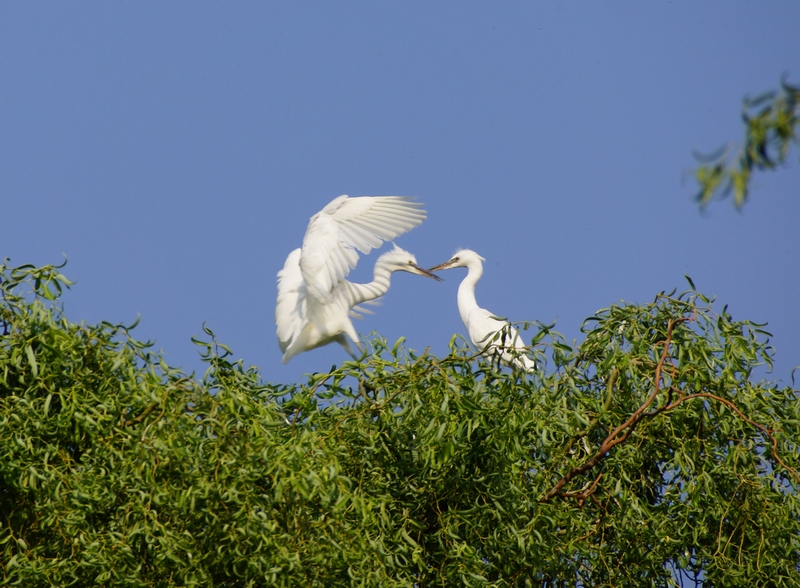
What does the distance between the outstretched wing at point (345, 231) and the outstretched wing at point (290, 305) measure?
360 mm

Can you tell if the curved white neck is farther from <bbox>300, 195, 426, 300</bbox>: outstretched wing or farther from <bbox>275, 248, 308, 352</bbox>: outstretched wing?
<bbox>300, 195, 426, 300</bbox>: outstretched wing

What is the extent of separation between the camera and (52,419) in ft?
10.6

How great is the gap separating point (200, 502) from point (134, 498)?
0.19 metres

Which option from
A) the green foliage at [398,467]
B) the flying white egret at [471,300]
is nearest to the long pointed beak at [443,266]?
the flying white egret at [471,300]

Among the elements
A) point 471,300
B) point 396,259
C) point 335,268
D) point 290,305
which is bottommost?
point 335,268

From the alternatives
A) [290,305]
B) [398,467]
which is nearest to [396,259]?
[290,305]

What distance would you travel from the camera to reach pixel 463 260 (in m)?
9.64

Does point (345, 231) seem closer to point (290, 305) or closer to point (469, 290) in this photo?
point (290, 305)

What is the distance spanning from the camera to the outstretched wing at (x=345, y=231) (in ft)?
20.3

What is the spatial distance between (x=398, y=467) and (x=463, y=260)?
604cm

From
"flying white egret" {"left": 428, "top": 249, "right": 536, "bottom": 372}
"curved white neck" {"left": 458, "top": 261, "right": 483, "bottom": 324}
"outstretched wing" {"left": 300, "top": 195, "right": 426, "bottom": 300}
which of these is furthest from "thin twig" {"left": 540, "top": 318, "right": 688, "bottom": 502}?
"curved white neck" {"left": 458, "top": 261, "right": 483, "bottom": 324}

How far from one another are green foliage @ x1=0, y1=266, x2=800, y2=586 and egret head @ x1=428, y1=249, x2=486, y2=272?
5210mm

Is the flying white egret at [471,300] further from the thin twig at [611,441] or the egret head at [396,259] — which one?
the thin twig at [611,441]

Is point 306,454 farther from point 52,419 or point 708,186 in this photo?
point 708,186
